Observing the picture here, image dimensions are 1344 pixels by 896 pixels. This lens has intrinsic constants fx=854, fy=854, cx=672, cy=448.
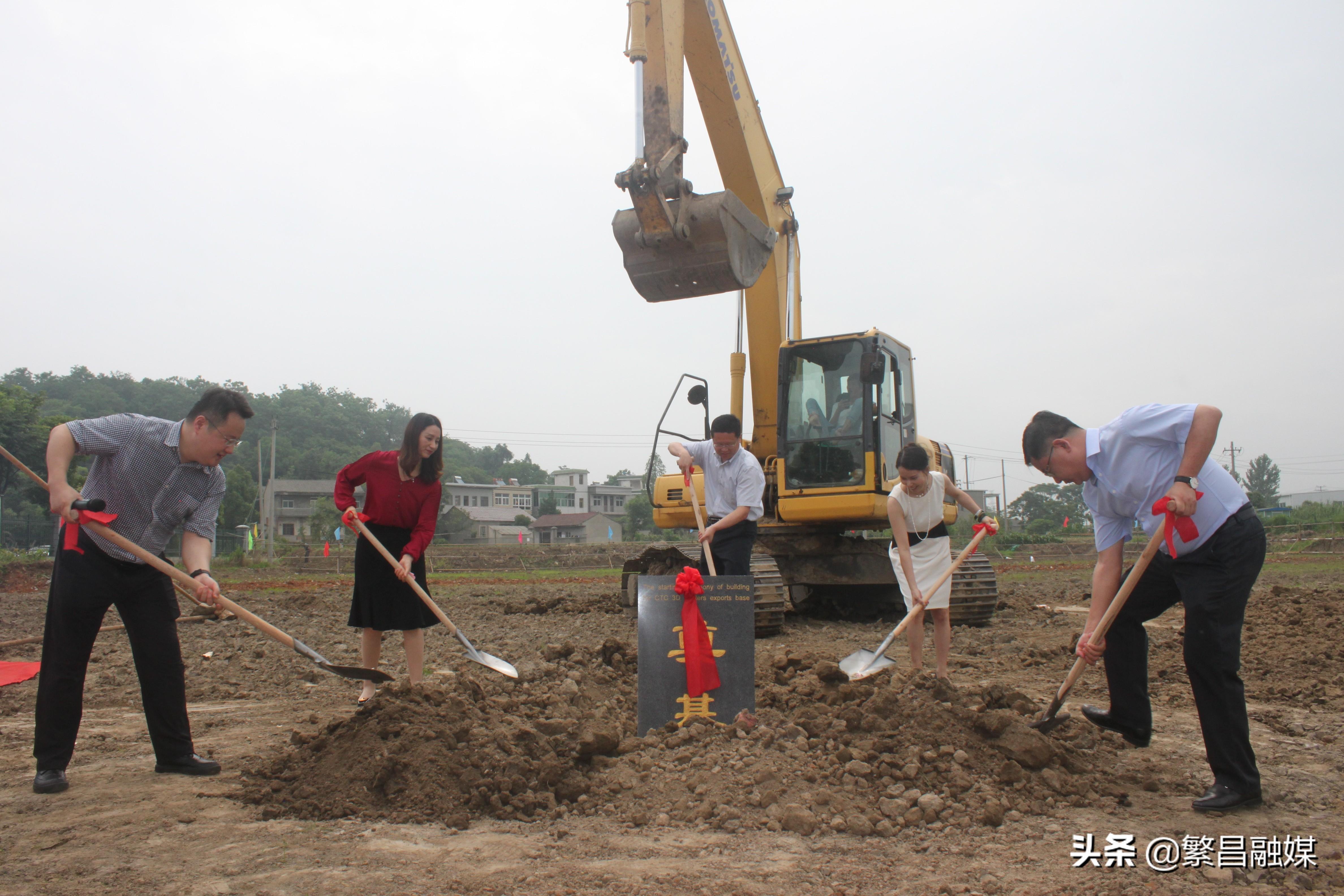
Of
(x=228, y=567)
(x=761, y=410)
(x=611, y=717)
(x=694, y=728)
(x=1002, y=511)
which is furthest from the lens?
(x=1002, y=511)

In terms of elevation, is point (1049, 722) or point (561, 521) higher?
point (1049, 722)

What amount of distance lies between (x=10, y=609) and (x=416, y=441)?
1168cm

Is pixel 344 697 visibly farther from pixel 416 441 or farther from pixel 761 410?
pixel 761 410

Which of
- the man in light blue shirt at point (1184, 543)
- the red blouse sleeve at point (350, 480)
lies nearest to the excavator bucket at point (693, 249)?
the red blouse sleeve at point (350, 480)

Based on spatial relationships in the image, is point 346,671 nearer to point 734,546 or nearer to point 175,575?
point 175,575

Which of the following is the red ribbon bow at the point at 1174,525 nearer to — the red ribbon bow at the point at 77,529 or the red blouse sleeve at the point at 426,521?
the red blouse sleeve at the point at 426,521

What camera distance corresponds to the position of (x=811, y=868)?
103 inches

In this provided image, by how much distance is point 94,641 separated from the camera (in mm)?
3439

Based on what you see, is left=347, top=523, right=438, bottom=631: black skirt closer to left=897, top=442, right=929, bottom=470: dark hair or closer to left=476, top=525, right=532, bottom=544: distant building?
left=897, top=442, right=929, bottom=470: dark hair

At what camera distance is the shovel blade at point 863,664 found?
445 cm

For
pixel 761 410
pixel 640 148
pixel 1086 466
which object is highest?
pixel 640 148

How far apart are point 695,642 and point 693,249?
3.11 meters

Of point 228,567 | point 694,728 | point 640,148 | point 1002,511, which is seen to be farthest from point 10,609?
point 1002,511

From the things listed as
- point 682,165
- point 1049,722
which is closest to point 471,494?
point 682,165
